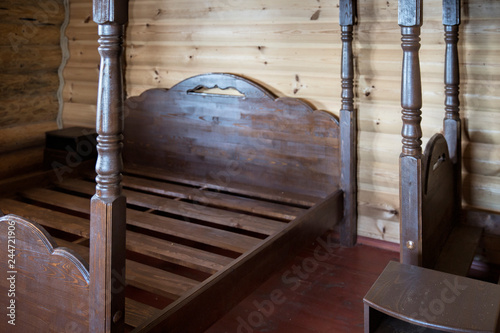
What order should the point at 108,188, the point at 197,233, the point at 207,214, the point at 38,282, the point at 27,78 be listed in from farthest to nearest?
the point at 27,78
the point at 207,214
the point at 197,233
the point at 38,282
the point at 108,188

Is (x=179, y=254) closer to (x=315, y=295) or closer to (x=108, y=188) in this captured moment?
(x=315, y=295)

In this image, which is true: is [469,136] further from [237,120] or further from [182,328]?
[182,328]

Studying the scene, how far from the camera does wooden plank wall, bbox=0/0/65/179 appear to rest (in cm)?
375

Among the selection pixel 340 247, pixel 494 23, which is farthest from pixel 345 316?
pixel 494 23

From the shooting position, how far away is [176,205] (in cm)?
296

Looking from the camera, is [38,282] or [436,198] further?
[436,198]

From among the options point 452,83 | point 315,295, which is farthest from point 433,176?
point 315,295

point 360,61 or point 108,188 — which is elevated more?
point 360,61

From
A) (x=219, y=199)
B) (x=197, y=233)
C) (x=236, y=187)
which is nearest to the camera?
(x=197, y=233)

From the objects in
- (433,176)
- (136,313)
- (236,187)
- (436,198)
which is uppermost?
(433,176)

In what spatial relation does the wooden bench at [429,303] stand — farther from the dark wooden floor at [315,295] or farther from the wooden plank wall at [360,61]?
the wooden plank wall at [360,61]

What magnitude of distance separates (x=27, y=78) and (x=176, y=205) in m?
1.82

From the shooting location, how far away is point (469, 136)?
2.76 metres

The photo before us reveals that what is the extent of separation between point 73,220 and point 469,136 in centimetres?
213
